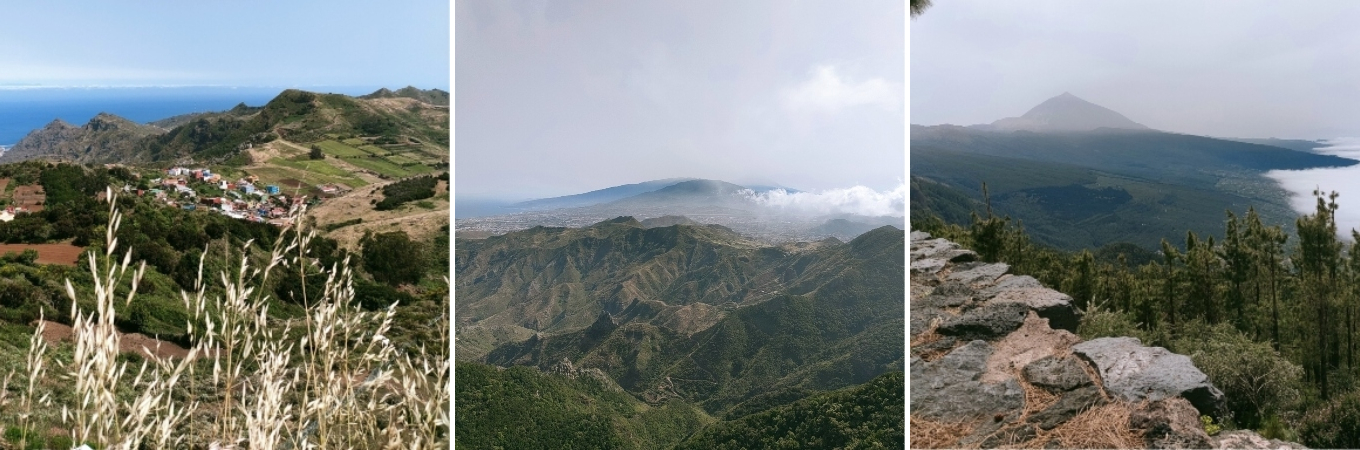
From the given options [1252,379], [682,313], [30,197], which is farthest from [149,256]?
[1252,379]

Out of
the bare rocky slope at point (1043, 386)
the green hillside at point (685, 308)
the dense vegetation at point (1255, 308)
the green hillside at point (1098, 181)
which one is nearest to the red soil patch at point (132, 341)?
the green hillside at point (685, 308)

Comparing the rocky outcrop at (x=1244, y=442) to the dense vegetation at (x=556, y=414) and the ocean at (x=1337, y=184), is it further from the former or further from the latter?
the dense vegetation at (x=556, y=414)

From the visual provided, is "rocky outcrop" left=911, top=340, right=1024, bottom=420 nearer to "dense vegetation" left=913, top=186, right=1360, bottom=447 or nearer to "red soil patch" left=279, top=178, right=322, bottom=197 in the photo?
"dense vegetation" left=913, top=186, right=1360, bottom=447

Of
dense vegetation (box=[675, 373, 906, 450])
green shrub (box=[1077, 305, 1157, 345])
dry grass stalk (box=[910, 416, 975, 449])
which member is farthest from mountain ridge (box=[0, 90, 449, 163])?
green shrub (box=[1077, 305, 1157, 345])

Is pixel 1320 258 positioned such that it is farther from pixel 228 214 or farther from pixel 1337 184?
pixel 228 214

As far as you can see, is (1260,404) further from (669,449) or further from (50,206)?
(50,206)
